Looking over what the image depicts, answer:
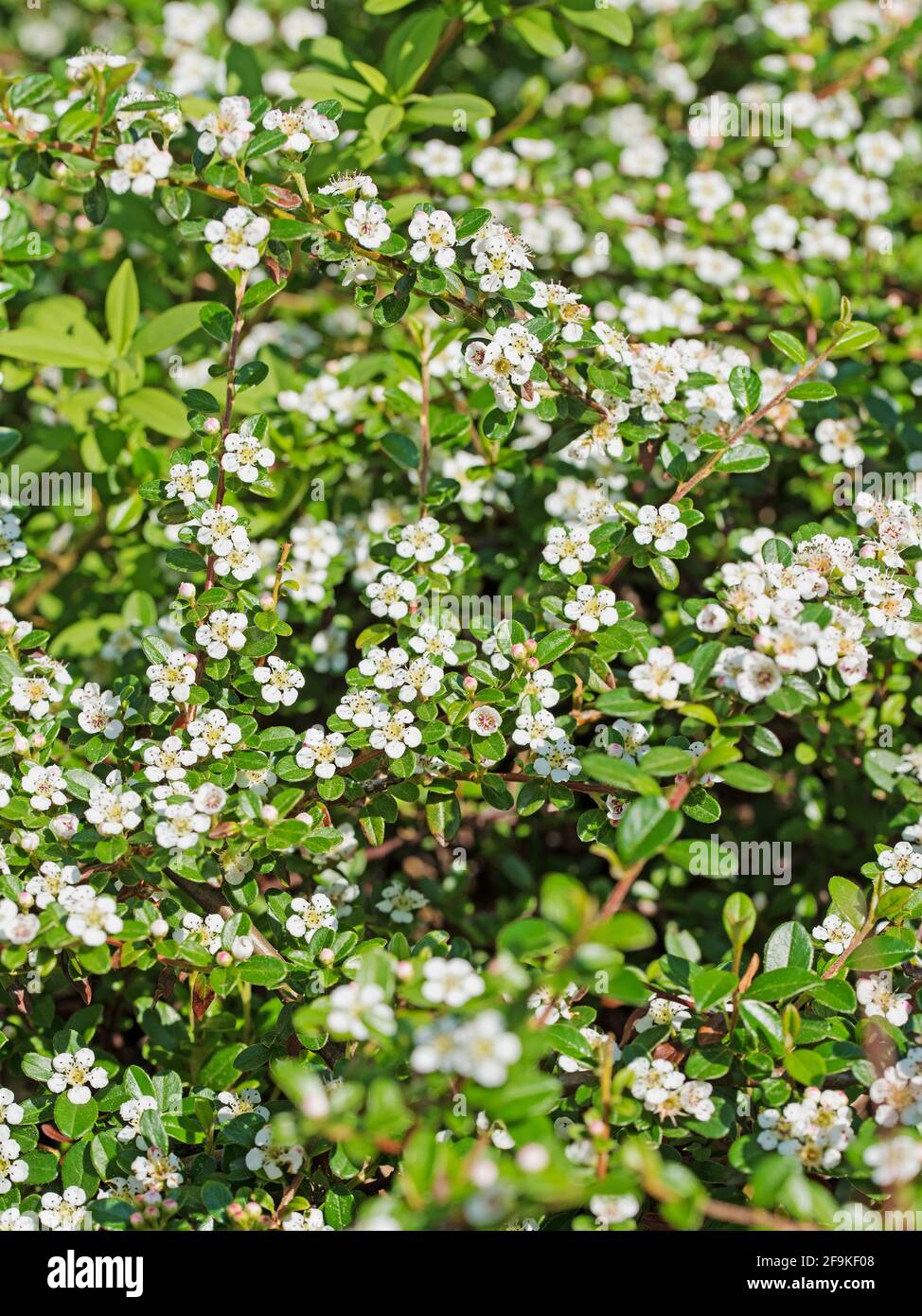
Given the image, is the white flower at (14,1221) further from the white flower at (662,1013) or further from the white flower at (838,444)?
the white flower at (838,444)

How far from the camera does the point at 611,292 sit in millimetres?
2924

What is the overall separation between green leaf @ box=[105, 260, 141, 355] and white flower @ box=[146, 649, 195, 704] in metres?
1.07

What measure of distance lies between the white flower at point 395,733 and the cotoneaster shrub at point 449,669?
10 millimetres

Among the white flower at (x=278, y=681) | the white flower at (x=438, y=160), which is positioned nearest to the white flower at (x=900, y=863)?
the white flower at (x=278, y=681)

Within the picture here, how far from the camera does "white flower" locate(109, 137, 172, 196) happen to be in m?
1.91

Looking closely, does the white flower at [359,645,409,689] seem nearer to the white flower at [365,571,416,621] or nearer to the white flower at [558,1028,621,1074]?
the white flower at [365,571,416,621]

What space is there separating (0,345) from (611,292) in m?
1.54

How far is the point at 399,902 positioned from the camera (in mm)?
2312

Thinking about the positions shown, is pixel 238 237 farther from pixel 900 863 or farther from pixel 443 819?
pixel 900 863

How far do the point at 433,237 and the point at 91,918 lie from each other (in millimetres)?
1297

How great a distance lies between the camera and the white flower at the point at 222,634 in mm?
1973

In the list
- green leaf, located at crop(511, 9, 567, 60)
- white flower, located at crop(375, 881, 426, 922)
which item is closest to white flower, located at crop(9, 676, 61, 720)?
white flower, located at crop(375, 881, 426, 922)
